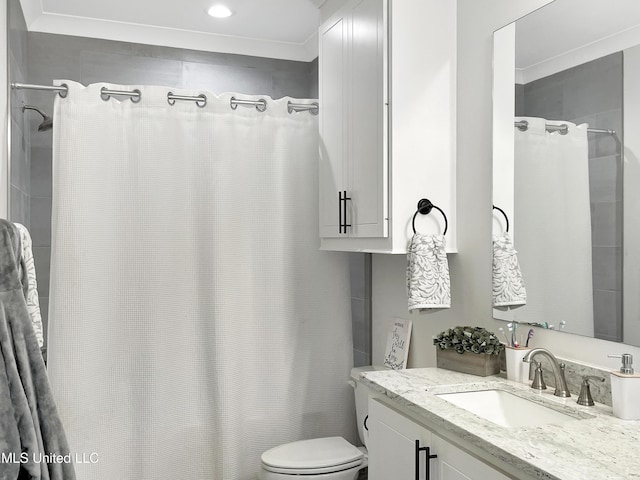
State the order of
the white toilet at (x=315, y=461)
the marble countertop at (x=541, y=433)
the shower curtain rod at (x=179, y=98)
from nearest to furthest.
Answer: the marble countertop at (x=541, y=433), the white toilet at (x=315, y=461), the shower curtain rod at (x=179, y=98)

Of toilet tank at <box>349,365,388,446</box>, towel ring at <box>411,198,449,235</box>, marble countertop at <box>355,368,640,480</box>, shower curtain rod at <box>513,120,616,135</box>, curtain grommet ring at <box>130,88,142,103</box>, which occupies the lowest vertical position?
toilet tank at <box>349,365,388,446</box>

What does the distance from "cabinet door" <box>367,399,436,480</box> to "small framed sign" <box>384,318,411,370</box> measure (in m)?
0.73

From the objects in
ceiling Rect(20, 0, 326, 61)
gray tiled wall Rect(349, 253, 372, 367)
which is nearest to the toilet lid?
gray tiled wall Rect(349, 253, 372, 367)

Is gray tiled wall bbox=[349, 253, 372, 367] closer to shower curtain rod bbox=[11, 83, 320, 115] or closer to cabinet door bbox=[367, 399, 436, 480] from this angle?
shower curtain rod bbox=[11, 83, 320, 115]

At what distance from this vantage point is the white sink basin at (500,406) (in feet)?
5.23

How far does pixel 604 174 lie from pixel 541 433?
28.0 inches

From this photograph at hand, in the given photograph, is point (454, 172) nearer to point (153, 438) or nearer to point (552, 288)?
point (552, 288)

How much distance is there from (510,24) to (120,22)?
83.9 inches

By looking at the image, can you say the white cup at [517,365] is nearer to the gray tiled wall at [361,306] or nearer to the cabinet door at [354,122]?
the cabinet door at [354,122]

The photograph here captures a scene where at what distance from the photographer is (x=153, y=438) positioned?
8.54 ft

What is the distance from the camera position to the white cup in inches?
69.3

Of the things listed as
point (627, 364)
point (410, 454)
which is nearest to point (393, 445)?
point (410, 454)

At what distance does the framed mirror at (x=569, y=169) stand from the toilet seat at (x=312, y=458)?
3.17 feet

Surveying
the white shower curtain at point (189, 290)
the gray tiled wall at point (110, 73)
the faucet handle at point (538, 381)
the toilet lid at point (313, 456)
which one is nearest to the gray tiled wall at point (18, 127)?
the gray tiled wall at point (110, 73)
